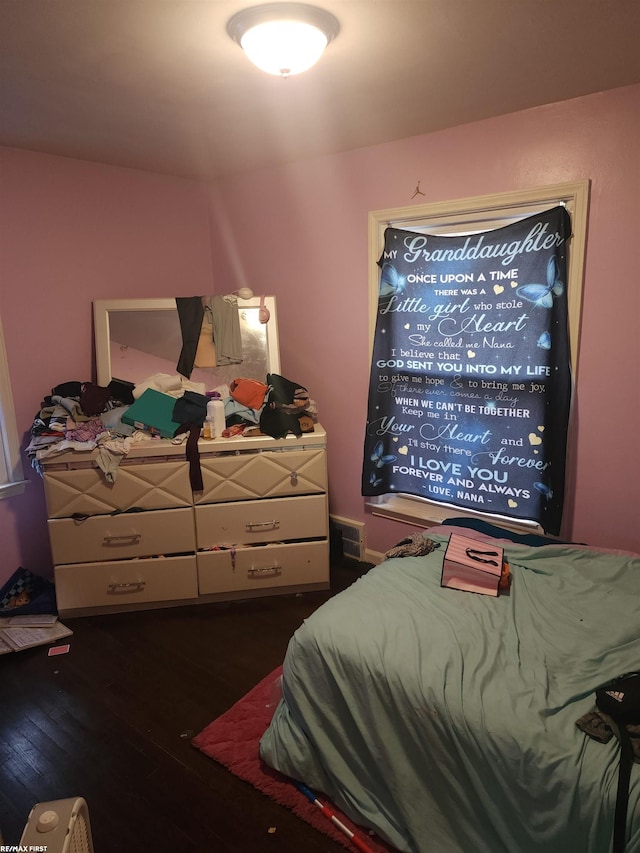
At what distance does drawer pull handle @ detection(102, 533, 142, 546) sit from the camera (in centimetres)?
272

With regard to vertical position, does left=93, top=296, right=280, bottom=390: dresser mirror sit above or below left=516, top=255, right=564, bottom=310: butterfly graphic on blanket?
below

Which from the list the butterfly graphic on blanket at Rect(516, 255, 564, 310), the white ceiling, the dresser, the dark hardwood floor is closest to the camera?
the white ceiling

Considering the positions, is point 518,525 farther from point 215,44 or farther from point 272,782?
point 215,44

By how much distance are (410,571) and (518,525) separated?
0.78m

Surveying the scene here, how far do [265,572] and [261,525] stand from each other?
0.25 metres

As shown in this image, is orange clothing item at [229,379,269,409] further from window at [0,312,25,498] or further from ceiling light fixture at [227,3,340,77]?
ceiling light fixture at [227,3,340,77]

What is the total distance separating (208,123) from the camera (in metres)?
2.39

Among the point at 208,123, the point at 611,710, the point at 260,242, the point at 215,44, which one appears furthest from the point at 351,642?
the point at 260,242

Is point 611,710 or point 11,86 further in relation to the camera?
point 11,86

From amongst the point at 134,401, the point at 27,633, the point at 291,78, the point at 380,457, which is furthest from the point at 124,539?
the point at 291,78

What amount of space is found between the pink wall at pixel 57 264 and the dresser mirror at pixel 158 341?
0.15 meters

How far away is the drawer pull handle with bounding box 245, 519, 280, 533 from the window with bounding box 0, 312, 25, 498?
1218 millimetres

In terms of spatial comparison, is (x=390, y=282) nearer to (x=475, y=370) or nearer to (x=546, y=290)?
(x=475, y=370)

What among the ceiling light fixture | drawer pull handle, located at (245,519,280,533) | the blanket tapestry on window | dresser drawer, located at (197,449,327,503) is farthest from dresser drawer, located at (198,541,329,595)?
the ceiling light fixture
